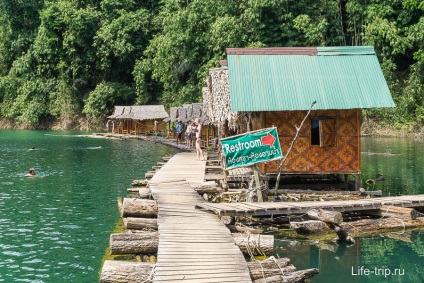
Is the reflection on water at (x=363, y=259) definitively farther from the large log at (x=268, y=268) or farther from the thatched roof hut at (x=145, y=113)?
the thatched roof hut at (x=145, y=113)

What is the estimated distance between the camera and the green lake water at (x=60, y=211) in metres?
13.2

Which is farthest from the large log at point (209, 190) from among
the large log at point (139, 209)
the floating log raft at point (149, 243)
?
the floating log raft at point (149, 243)

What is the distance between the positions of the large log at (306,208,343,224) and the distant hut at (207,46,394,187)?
4984mm

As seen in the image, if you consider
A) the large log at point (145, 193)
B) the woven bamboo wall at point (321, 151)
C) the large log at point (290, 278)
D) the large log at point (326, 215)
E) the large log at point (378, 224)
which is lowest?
the large log at point (290, 278)

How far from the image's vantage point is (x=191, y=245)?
11305 millimetres

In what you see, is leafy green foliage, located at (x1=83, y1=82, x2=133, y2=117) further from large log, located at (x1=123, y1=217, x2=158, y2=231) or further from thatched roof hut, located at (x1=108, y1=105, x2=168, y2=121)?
large log, located at (x1=123, y1=217, x2=158, y2=231)

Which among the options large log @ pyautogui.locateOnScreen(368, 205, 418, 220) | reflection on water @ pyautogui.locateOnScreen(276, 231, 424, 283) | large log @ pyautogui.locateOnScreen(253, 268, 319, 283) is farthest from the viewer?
large log @ pyautogui.locateOnScreen(368, 205, 418, 220)

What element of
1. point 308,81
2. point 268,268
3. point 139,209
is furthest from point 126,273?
point 308,81

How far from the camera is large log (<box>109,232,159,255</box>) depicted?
12.0m

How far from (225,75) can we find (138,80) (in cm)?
5069

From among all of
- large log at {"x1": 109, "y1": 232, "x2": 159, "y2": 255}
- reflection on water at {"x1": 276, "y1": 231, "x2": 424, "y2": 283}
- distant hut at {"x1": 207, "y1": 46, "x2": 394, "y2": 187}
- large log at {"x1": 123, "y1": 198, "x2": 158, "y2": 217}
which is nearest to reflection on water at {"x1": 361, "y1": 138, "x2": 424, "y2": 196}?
distant hut at {"x1": 207, "y1": 46, "x2": 394, "y2": 187}

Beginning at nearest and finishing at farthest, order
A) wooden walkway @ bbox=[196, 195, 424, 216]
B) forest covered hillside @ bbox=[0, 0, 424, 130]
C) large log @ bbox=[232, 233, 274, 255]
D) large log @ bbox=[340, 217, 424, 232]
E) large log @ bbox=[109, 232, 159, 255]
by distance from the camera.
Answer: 1. large log @ bbox=[109, 232, 159, 255]
2. large log @ bbox=[232, 233, 274, 255]
3. wooden walkway @ bbox=[196, 195, 424, 216]
4. large log @ bbox=[340, 217, 424, 232]
5. forest covered hillside @ bbox=[0, 0, 424, 130]

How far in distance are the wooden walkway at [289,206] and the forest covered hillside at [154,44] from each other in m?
31.0

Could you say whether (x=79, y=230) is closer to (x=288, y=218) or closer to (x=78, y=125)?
(x=288, y=218)
